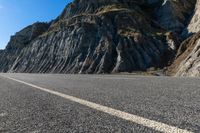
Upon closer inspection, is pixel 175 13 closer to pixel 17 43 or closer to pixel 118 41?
pixel 118 41

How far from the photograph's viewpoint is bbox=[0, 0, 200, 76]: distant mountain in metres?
62.8

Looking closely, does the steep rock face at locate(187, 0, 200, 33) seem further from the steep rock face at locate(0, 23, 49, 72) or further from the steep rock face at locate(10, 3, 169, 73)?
the steep rock face at locate(0, 23, 49, 72)

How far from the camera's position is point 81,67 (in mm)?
68062

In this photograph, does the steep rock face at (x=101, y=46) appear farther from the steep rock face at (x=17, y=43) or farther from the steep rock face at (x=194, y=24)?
the steep rock face at (x=17, y=43)

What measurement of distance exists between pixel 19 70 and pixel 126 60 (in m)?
43.3

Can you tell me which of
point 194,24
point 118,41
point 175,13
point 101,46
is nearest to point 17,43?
point 101,46

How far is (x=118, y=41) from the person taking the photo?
231 feet

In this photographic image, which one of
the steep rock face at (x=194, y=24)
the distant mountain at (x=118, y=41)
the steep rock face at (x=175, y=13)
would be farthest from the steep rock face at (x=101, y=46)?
the steep rock face at (x=194, y=24)

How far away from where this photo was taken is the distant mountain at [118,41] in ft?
206

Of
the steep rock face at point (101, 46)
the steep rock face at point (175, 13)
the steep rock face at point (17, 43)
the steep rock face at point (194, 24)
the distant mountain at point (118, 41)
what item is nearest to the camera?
the distant mountain at point (118, 41)

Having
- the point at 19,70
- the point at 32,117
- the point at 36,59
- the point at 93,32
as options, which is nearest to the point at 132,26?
the point at 93,32

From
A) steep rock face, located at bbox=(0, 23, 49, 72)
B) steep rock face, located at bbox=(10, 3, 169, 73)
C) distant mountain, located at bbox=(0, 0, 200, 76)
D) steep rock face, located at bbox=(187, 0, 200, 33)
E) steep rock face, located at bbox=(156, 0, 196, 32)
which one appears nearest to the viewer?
distant mountain, located at bbox=(0, 0, 200, 76)

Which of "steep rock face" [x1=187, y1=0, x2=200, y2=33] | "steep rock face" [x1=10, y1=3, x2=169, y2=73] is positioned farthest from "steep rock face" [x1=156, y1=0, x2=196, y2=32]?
"steep rock face" [x1=10, y1=3, x2=169, y2=73]

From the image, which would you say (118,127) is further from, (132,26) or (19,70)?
(19,70)
